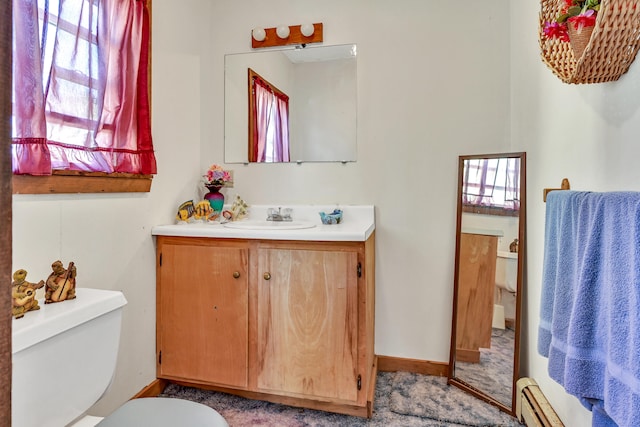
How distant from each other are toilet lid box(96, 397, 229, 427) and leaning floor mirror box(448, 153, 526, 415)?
1423 mm

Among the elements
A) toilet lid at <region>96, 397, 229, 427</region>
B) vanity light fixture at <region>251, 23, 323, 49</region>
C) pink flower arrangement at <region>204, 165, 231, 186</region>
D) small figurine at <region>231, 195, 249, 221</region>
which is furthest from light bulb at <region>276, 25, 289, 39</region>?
toilet lid at <region>96, 397, 229, 427</region>

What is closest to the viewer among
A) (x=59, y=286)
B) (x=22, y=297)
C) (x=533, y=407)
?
(x=22, y=297)

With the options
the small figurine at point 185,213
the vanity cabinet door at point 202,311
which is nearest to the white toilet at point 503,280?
the vanity cabinet door at point 202,311

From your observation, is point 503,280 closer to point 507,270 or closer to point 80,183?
point 507,270

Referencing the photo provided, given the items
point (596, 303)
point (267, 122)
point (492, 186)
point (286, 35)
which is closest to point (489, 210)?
point (492, 186)

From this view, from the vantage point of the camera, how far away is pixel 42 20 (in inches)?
47.8

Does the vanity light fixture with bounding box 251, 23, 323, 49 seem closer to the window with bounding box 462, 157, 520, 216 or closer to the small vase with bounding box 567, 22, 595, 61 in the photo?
the window with bounding box 462, 157, 520, 216

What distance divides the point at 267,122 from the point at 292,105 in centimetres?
20

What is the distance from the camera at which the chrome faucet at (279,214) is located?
6.89 ft

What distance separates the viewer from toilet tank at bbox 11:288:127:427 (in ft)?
2.67

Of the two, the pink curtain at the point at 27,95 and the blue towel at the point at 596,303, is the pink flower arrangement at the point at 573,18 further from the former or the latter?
the pink curtain at the point at 27,95

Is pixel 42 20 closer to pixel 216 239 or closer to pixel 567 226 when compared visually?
pixel 216 239

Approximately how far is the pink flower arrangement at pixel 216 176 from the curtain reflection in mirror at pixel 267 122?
0.65 feet

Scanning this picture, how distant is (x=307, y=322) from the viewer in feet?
5.29
